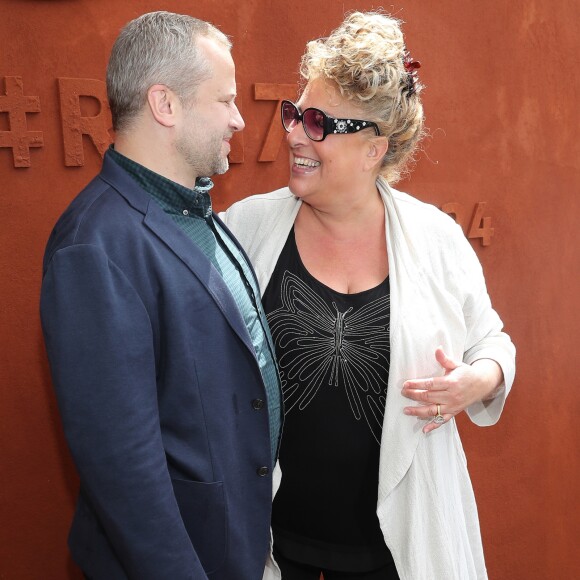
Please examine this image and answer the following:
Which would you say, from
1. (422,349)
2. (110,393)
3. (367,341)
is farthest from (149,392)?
(422,349)

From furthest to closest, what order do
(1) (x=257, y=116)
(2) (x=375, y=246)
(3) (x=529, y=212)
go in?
(3) (x=529, y=212)
(1) (x=257, y=116)
(2) (x=375, y=246)

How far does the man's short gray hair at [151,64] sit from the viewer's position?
170cm

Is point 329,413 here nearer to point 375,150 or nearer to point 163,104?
point 375,150

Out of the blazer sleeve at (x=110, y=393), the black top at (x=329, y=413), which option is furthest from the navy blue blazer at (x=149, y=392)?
the black top at (x=329, y=413)

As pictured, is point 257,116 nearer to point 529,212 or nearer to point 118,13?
point 118,13

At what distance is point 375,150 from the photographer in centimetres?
226

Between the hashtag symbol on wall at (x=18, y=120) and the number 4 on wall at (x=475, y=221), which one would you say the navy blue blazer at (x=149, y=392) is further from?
the number 4 on wall at (x=475, y=221)

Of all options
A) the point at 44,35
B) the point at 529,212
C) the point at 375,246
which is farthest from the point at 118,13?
the point at 529,212

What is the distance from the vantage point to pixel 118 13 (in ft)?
8.54

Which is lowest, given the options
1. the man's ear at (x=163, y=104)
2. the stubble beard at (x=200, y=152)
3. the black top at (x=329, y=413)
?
the black top at (x=329, y=413)

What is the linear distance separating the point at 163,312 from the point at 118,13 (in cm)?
139

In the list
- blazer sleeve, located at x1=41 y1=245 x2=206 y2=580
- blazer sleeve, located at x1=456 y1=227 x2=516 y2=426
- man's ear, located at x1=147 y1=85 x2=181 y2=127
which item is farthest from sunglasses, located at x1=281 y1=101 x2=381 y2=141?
blazer sleeve, located at x1=41 y1=245 x2=206 y2=580

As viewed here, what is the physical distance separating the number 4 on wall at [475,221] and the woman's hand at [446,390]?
151 cm

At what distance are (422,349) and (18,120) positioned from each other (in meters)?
1.40
